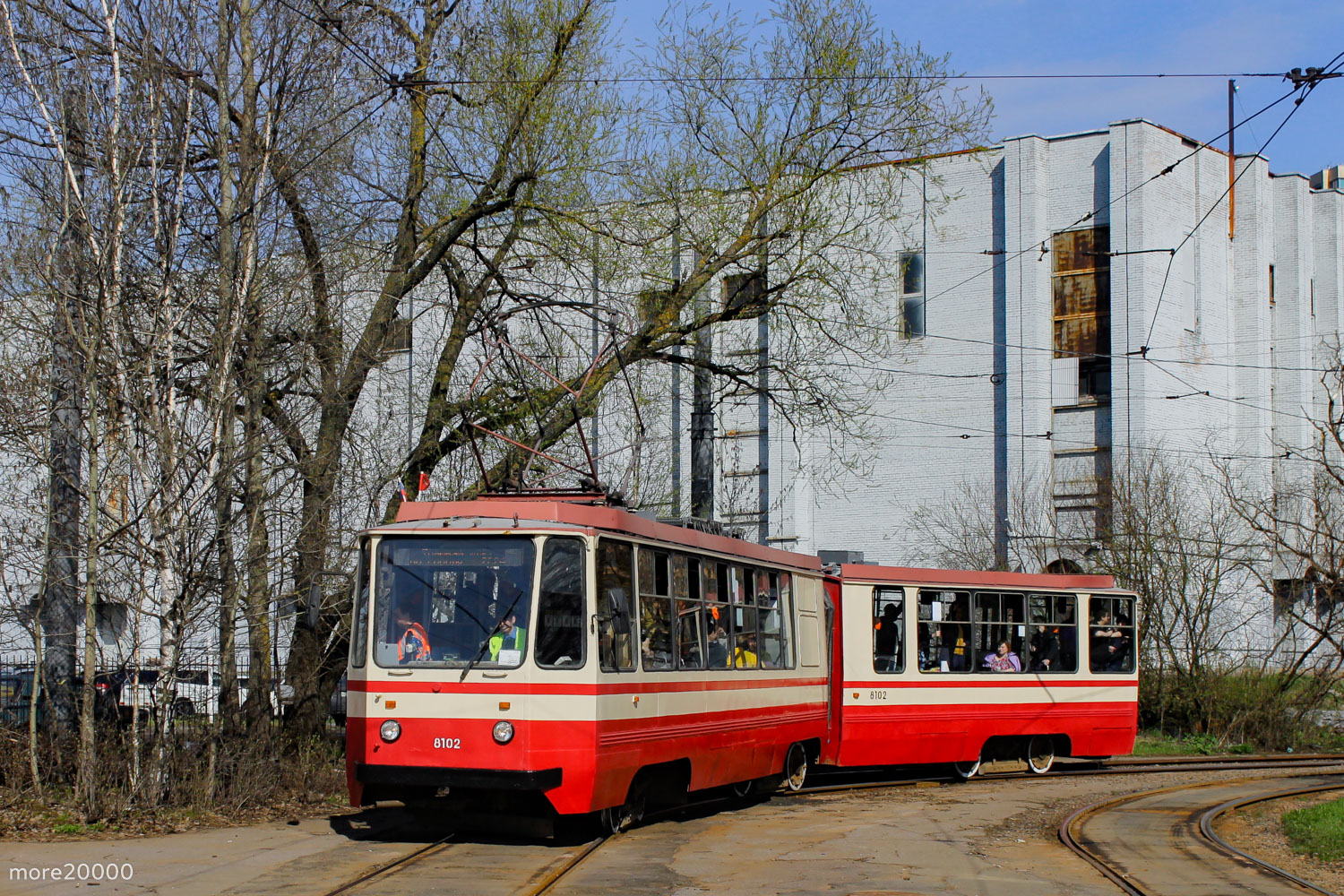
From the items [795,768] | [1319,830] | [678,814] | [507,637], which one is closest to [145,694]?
[507,637]

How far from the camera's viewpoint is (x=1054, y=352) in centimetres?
3219

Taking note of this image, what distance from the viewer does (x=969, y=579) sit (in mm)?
17891

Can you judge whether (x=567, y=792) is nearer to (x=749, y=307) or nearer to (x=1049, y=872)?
(x=1049, y=872)

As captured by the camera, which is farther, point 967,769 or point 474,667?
point 967,769

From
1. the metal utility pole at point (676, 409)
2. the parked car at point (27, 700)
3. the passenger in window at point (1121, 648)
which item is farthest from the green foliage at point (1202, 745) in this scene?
the parked car at point (27, 700)

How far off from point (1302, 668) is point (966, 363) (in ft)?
34.8

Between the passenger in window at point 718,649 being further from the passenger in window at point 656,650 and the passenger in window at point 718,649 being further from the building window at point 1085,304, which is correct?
the building window at point 1085,304

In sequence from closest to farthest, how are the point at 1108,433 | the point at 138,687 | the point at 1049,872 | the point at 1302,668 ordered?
1. the point at 1049,872
2. the point at 138,687
3. the point at 1302,668
4. the point at 1108,433

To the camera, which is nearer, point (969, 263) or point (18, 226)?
point (18, 226)

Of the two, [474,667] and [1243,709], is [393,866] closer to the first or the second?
[474,667]

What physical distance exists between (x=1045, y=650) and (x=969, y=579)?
5.54ft

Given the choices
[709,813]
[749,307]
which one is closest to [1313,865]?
[709,813]

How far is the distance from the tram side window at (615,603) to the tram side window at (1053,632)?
8.73 m

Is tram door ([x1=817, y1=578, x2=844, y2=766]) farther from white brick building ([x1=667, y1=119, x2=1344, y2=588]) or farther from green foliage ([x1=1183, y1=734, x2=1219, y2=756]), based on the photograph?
white brick building ([x1=667, y1=119, x2=1344, y2=588])
